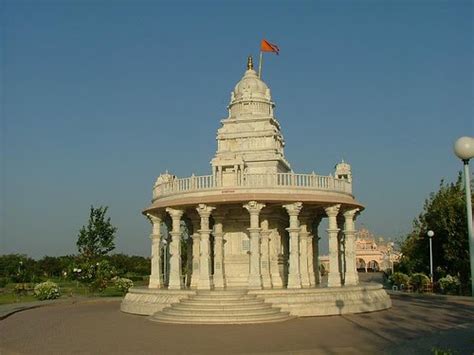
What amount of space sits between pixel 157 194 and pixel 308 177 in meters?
7.64

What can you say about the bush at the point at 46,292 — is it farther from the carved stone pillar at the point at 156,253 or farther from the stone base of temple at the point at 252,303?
the stone base of temple at the point at 252,303

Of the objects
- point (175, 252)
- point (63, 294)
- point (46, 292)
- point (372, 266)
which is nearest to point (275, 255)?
point (175, 252)

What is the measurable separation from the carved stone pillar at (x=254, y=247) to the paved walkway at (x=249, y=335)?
111 inches

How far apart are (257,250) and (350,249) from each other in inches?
210

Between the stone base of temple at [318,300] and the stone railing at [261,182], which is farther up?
the stone railing at [261,182]

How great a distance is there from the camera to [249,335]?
17.0m

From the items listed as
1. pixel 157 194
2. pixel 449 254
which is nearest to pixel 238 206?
pixel 157 194

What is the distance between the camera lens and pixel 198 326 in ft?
63.9

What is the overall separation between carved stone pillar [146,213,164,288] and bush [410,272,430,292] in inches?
770

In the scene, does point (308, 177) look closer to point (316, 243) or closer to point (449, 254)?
point (316, 243)

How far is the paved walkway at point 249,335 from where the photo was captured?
14016 millimetres

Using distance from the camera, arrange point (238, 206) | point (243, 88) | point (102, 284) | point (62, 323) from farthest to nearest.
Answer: point (102, 284)
point (243, 88)
point (238, 206)
point (62, 323)

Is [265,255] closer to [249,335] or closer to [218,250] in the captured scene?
[218,250]

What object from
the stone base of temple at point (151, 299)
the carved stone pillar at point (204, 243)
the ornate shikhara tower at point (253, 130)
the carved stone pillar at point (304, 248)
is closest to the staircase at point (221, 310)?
the stone base of temple at point (151, 299)
